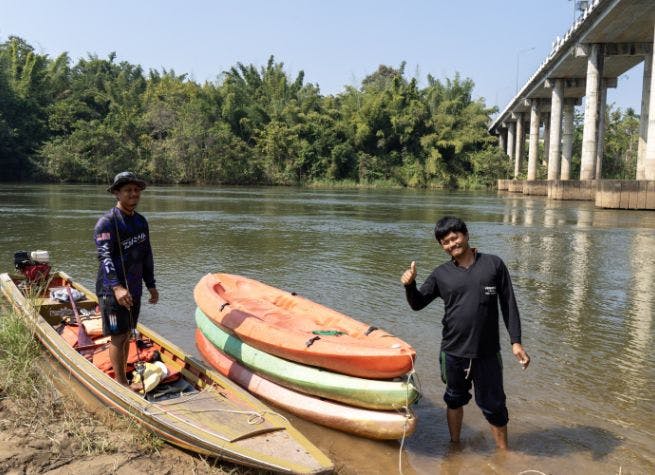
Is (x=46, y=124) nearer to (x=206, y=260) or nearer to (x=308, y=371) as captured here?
(x=206, y=260)

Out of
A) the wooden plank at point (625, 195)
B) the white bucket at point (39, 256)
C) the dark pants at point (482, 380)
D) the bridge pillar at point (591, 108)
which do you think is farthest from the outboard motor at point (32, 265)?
the bridge pillar at point (591, 108)

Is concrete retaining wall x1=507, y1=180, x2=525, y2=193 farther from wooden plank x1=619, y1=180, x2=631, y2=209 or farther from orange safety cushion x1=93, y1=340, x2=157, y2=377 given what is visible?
orange safety cushion x1=93, y1=340, x2=157, y2=377

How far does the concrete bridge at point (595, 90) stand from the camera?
25438 mm

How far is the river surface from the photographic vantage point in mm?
4234

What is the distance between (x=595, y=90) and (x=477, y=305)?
33.9m

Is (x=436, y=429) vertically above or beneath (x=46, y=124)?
beneath

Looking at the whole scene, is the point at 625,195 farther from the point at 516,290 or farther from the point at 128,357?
the point at 128,357

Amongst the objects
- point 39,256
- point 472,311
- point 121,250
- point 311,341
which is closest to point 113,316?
point 121,250

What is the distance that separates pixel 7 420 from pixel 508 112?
65.6 m

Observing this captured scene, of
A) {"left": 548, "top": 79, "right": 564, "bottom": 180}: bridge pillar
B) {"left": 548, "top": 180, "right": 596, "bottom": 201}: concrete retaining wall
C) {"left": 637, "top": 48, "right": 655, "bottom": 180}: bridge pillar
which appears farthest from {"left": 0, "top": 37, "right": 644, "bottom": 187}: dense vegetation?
{"left": 637, "top": 48, "right": 655, "bottom": 180}: bridge pillar

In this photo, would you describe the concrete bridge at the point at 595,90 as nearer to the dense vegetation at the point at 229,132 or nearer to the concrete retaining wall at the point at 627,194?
the concrete retaining wall at the point at 627,194

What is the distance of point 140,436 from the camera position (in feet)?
12.6

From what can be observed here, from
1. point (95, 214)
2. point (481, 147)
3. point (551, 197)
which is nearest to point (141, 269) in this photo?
point (95, 214)

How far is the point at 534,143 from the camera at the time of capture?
50.2 meters
